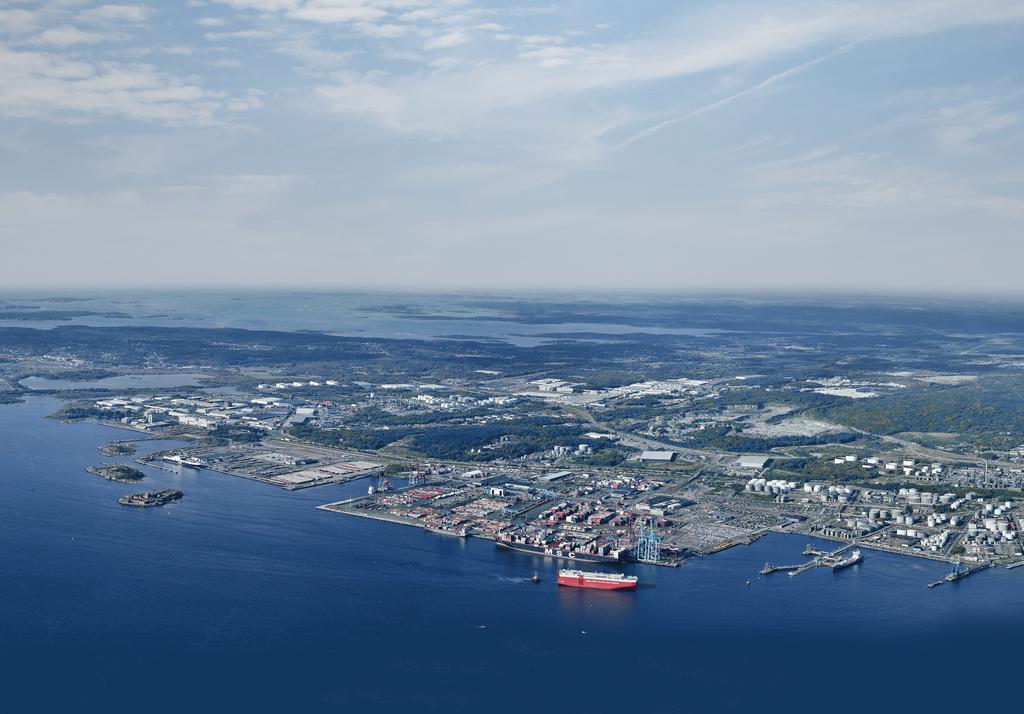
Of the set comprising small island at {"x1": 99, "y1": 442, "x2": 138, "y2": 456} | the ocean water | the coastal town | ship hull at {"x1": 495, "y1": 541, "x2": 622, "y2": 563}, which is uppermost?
small island at {"x1": 99, "y1": 442, "x2": 138, "y2": 456}

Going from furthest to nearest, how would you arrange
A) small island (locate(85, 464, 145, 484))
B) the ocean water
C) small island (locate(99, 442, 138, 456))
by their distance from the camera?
1. small island (locate(99, 442, 138, 456))
2. small island (locate(85, 464, 145, 484))
3. the ocean water

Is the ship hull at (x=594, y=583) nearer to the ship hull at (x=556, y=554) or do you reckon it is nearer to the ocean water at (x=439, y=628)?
the ocean water at (x=439, y=628)

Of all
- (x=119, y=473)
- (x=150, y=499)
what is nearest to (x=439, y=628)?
(x=150, y=499)

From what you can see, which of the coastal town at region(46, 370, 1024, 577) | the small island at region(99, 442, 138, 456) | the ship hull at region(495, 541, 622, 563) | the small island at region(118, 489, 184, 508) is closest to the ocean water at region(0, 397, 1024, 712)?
the ship hull at region(495, 541, 622, 563)

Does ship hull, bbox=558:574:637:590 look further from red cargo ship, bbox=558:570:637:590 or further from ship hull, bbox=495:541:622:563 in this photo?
ship hull, bbox=495:541:622:563

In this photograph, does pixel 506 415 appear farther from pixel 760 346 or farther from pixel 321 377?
pixel 760 346

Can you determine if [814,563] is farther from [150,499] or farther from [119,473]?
[119,473]
